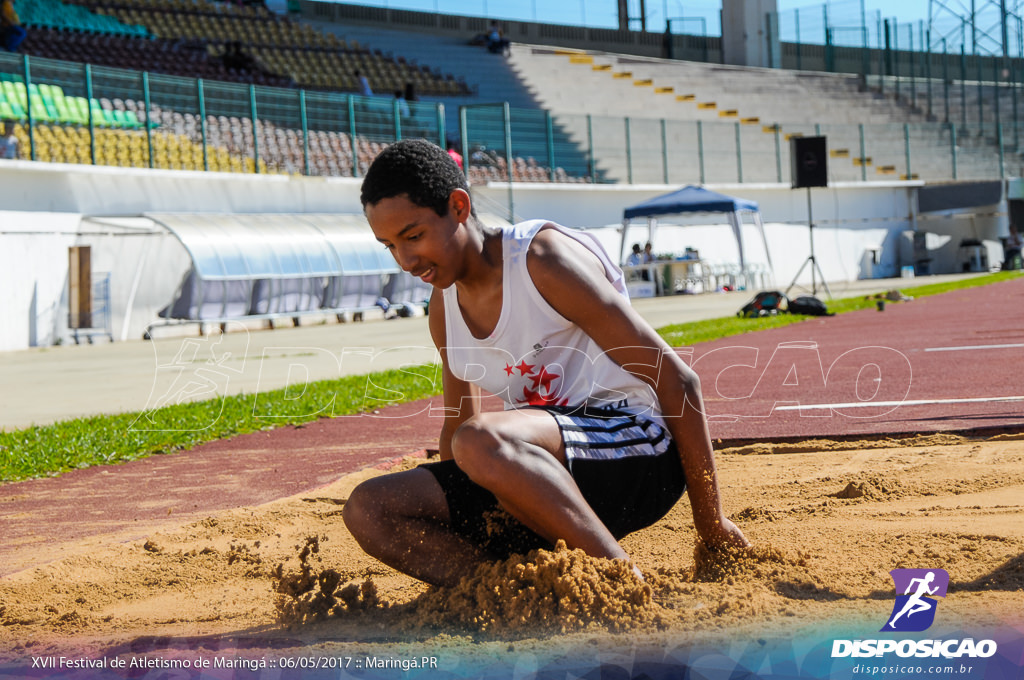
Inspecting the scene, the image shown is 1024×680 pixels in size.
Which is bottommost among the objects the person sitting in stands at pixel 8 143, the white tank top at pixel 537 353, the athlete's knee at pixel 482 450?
the athlete's knee at pixel 482 450

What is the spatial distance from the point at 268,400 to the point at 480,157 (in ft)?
71.3

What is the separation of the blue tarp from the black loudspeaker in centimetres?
390

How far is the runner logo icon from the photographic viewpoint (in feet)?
8.75

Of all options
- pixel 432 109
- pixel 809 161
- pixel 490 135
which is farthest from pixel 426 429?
pixel 490 135

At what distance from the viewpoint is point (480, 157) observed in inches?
1203

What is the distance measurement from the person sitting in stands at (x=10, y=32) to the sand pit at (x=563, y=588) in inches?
918

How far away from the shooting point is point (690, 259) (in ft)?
100

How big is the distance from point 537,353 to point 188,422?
5797mm

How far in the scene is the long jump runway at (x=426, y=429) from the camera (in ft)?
17.5

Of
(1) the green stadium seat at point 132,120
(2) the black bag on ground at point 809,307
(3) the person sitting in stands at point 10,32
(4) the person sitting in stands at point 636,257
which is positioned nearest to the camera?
(2) the black bag on ground at point 809,307

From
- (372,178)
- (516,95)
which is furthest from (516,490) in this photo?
(516,95)

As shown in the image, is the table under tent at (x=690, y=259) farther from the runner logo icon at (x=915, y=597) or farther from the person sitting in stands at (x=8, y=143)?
the runner logo icon at (x=915, y=597)

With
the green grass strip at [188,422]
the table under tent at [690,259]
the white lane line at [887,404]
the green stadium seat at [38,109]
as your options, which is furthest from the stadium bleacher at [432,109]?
the white lane line at [887,404]

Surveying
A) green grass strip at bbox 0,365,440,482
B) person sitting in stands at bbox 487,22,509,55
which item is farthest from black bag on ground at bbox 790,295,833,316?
person sitting in stands at bbox 487,22,509,55
